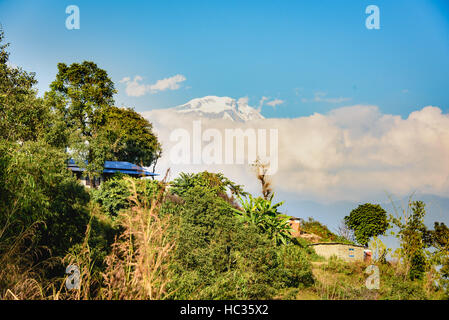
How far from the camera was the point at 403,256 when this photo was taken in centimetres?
812

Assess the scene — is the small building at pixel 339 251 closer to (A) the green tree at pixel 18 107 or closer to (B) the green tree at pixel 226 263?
(B) the green tree at pixel 226 263

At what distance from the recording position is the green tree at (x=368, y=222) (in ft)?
48.9

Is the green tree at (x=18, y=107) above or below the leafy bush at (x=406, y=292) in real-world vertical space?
above

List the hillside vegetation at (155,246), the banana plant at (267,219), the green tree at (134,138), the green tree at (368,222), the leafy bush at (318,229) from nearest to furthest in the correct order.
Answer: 1. the hillside vegetation at (155,246)
2. the banana plant at (267,219)
3. the green tree at (368,222)
4. the leafy bush at (318,229)
5. the green tree at (134,138)

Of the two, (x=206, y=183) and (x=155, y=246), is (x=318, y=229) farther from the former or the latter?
(x=155, y=246)

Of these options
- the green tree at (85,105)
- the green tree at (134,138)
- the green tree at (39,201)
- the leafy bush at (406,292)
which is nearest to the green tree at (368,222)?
the leafy bush at (406,292)

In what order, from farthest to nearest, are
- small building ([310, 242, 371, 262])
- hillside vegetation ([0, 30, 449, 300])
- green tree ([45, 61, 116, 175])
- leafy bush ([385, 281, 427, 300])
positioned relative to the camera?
green tree ([45, 61, 116, 175]) < small building ([310, 242, 371, 262]) < leafy bush ([385, 281, 427, 300]) < hillside vegetation ([0, 30, 449, 300])

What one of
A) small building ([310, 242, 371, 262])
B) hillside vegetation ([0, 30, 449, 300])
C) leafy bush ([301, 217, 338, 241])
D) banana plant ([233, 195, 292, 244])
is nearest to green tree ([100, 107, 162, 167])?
hillside vegetation ([0, 30, 449, 300])

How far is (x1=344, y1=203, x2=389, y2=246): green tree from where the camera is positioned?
1490 cm

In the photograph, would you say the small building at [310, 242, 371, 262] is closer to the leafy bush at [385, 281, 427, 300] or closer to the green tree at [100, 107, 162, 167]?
the leafy bush at [385, 281, 427, 300]

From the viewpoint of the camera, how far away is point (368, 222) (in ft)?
49.7

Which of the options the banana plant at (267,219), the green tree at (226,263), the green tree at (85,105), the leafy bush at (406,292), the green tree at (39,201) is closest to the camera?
the green tree at (226,263)
